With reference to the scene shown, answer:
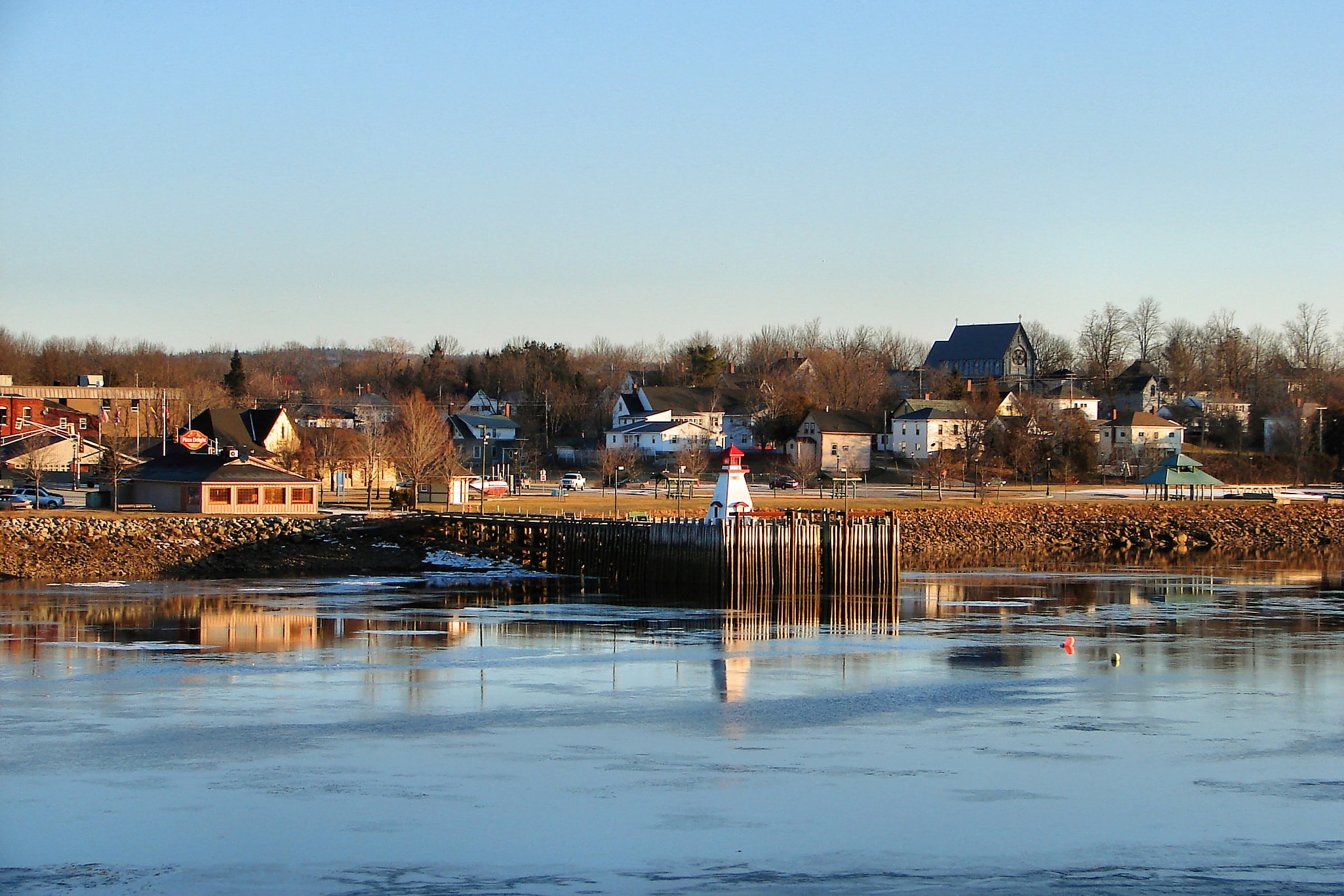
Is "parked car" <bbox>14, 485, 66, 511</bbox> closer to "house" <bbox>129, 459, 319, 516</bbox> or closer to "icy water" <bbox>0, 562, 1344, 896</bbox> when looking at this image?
"house" <bbox>129, 459, 319, 516</bbox>

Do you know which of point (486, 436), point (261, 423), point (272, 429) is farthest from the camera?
point (486, 436)

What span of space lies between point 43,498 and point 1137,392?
10070 centimetres

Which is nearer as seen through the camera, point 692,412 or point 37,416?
point 37,416

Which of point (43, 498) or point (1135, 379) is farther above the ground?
point (1135, 379)

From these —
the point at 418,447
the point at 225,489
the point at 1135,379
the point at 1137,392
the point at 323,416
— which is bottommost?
the point at 225,489

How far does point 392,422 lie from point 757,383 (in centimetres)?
3401

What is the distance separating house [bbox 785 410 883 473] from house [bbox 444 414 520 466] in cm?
2094

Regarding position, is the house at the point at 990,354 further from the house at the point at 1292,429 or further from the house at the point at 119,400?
the house at the point at 119,400

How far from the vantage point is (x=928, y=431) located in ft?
338

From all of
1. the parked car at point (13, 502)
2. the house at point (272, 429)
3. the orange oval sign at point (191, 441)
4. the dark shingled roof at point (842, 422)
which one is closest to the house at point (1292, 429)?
the dark shingled roof at point (842, 422)

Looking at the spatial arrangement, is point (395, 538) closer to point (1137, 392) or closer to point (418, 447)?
point (418, 447)

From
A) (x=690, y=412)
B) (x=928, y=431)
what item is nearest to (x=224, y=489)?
(x=928, y=431)

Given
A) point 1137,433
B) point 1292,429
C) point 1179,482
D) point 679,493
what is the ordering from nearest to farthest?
point 679,493 → point 1179,482 → point 1292,429 → point 1137,433

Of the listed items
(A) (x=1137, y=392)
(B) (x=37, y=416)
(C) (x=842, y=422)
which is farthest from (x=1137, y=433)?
(B) (x=37, y=416)
